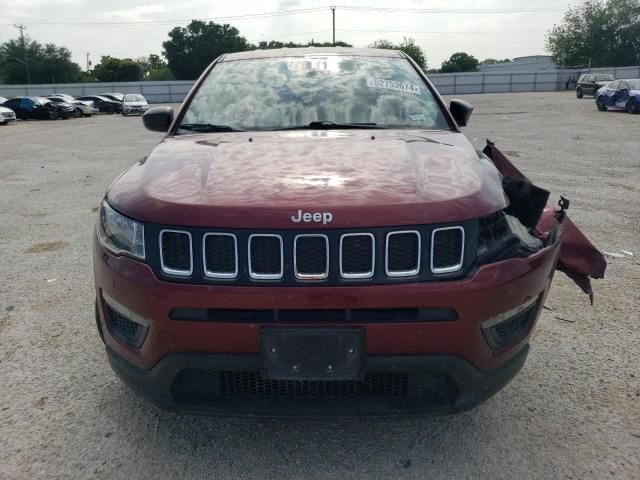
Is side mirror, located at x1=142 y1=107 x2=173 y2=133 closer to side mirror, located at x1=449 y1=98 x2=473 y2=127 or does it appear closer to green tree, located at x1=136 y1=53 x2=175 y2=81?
side mirror, located at x1=449 y1=98 x2=473 y2=127

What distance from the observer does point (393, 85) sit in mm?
3328

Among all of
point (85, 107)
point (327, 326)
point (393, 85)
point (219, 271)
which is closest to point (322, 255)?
point (327, 326)

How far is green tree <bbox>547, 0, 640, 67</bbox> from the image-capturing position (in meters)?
68.4

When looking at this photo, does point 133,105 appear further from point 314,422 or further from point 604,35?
point 604,35

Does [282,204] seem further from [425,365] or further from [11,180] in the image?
[11,180]

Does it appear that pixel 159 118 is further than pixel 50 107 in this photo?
No

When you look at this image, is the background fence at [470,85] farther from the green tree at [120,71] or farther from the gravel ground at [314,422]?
the gravel ground at [314,422]

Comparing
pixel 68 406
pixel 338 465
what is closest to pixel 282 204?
pixel 338 465

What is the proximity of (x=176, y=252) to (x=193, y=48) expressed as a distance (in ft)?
293

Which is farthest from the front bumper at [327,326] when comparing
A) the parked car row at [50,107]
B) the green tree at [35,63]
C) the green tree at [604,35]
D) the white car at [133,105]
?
the green tree at [35,63]

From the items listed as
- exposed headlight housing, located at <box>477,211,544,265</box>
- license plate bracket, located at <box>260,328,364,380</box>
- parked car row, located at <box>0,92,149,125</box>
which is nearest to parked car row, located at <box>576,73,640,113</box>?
exposed headlight housing, located at <box>477,211,544,265</box>

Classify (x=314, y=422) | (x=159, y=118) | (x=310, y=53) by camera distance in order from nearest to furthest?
1. (x=314, y=422)
2. (x=159, y=118)
3. (x=310, y=53)

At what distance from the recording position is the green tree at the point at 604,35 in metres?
68.4

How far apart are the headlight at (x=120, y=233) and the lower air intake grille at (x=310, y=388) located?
0.50 metres
